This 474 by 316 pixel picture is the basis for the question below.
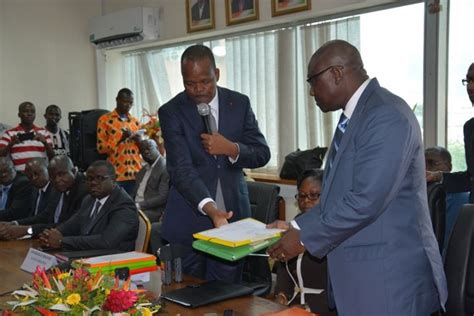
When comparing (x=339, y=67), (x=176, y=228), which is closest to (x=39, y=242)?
(x=176, y=228)

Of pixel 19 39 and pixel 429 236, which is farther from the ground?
pixel 19 39

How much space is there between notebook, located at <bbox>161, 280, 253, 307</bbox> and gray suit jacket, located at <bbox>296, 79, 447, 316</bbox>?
1.13ft

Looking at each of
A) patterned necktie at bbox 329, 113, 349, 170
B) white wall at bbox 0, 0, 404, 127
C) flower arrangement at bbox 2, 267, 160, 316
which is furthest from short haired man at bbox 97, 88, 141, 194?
flower arrangement at bbox 2, 267, 160, 316

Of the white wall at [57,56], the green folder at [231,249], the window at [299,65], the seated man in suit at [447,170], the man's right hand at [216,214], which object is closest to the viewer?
the green folder at [231,249]

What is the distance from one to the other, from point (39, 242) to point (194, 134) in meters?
1.37

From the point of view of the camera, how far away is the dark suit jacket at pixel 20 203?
14.7 ft

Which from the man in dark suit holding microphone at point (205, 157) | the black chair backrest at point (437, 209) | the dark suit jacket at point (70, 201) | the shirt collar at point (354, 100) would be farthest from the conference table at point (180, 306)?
the black chair backrest at point (437, 209)

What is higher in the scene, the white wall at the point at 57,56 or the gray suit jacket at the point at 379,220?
the white wall at the point at 57,56

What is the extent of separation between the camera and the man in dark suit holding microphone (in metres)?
2.32

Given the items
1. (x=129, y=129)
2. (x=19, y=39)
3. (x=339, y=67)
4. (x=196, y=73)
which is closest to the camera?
(x=339, y=67)

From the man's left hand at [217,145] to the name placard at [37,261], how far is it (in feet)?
2.56

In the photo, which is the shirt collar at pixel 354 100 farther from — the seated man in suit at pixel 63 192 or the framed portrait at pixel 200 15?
the framed portrait at pixel 200 15

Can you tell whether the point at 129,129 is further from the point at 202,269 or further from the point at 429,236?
the point at 429,236

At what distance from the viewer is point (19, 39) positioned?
296 inches
